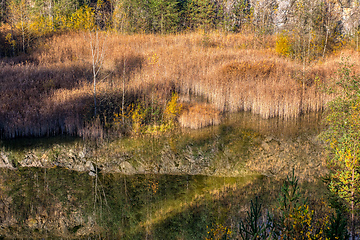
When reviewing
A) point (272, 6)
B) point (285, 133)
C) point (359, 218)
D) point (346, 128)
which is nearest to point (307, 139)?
point (285, 133)

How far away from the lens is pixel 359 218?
495 cm

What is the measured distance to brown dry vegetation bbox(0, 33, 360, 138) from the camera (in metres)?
9.91

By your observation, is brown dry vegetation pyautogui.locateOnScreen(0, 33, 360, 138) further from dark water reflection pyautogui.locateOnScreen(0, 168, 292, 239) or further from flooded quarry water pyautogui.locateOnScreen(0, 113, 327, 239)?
dark water reflection pyautogui.locateOnScreen(0, 168, 292, 239)

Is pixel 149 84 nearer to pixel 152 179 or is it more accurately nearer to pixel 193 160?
pixel 193 160

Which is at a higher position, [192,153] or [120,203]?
[192,153]

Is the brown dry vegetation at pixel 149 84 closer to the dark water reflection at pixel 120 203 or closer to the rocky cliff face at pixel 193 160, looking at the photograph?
the rocky cliff face at pixel 193 160

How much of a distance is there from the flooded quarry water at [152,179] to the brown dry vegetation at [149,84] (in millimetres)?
853

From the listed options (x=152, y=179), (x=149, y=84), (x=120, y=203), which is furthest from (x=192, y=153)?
(x=149, y=84)

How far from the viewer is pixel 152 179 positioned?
720 centimetres

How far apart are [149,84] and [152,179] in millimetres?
5326

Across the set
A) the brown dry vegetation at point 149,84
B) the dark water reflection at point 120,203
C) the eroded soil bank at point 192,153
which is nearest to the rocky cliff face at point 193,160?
the eroded soil bank at point 192,153

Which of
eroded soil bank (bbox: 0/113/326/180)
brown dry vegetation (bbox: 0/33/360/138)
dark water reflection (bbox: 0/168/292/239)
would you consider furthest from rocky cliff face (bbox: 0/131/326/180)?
brown dry vegetation (bbox: 0/33/360/138)

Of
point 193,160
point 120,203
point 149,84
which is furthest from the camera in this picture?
point 149,84

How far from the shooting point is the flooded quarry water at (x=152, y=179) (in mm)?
5465
